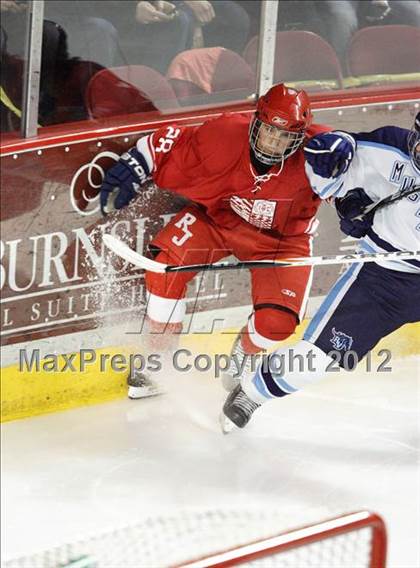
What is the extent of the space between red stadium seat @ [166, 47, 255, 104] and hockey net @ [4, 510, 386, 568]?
6.47ft

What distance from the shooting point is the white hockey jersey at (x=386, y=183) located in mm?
3312

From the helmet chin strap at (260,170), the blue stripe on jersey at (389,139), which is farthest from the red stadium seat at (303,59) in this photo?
the blue stripe on jersey at (389,139)

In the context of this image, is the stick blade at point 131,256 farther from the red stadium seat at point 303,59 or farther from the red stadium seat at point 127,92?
the red stadium seat at point 303,59

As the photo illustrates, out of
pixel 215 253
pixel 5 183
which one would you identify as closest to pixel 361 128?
pixel 215 253

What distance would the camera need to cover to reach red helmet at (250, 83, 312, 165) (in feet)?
11.0

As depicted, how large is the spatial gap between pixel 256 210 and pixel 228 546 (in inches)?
74.8

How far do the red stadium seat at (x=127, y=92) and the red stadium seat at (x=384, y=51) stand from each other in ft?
2.07

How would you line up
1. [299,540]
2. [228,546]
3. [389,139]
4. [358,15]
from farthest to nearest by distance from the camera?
[358,15] → [389,139] → [228,546] → [299,540]

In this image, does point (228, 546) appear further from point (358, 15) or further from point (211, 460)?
point (358, 15)

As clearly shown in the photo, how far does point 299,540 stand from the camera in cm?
163

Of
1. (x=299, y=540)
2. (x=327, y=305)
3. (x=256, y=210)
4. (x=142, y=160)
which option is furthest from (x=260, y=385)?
(x=299, y=540)

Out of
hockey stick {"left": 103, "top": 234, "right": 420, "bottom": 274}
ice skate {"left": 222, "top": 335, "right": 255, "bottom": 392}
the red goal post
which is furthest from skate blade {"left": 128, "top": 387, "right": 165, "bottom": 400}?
the red goal post

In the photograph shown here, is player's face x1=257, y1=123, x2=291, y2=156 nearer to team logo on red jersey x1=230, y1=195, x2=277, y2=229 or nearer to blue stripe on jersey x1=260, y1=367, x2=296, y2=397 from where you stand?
team logo on red jersey x1=230, y1=195, x2=277, y2=229

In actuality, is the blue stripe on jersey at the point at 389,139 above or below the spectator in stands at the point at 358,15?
below
